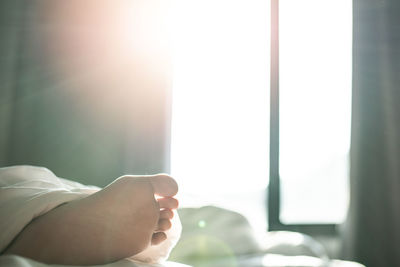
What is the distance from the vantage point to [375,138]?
222 centimetres

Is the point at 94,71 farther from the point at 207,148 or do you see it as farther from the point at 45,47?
the point at 207,148

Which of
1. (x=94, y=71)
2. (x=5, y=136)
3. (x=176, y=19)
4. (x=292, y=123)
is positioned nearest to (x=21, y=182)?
(x=5, y=136)

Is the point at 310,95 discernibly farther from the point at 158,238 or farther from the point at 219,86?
the point at 158,238

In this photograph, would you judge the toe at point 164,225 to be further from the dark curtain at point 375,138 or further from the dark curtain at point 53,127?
the dark curtain at point 375,138

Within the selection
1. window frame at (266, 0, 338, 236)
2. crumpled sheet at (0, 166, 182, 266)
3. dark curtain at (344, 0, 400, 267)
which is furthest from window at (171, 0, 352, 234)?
crumpled sheet at (0, 166, 182, 266)

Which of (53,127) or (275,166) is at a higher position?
(53,127)

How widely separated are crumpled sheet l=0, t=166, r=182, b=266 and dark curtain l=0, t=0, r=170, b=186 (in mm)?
1146

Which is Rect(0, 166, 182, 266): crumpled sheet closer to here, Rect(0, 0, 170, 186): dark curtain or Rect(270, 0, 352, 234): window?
Rect(0, 0, 170, 186): dark curtain

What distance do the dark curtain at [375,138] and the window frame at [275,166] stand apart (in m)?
0.26

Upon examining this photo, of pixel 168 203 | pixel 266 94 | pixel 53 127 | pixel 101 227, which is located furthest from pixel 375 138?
pixel 101 227

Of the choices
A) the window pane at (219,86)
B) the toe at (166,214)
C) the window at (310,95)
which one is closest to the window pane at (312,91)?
the window at (310,95)

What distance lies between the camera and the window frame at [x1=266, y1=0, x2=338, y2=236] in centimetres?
240

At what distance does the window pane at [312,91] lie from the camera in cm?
251

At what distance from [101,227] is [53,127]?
1439 mm
